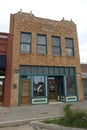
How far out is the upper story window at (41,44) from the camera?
1730 centimetres

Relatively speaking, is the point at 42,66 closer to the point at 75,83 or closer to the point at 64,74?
the point at 64,74

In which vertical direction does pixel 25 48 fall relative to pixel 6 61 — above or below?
above

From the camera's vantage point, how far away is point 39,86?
54.4 ft

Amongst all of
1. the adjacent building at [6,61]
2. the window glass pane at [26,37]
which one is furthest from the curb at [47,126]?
the window glass pane at [26,37]

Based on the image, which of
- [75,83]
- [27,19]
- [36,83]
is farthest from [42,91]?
[27,19]

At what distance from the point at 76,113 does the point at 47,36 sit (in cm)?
1186

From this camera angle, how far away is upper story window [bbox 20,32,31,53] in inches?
655

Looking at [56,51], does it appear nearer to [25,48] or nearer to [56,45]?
[56,45]

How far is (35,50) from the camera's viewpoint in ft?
55.5

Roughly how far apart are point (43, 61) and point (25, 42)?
2.72m

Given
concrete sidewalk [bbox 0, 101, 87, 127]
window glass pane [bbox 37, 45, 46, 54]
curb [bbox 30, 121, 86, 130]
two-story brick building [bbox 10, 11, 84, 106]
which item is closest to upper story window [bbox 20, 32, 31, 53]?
two-story brick building [bbox 10, 11, 84, 106]

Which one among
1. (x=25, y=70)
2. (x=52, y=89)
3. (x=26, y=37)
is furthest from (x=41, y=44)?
(x=52, y=89)

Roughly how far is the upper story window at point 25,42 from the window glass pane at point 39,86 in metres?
3.01

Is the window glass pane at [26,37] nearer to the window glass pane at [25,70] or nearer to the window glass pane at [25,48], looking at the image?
the window glass pane at [25,48]
